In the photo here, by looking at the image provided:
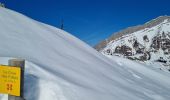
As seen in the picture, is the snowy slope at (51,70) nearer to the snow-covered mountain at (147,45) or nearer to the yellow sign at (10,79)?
the yellow sign at (10,79)

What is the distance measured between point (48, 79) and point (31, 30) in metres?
5.53

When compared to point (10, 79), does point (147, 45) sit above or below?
above

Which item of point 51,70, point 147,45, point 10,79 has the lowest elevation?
point 10,79

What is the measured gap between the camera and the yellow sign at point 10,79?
3.80 meters

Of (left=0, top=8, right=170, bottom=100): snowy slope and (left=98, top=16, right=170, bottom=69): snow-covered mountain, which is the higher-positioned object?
(left=98, top=16, right=170, bottom=69): snow-covered mountain

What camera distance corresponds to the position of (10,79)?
12.6 ft

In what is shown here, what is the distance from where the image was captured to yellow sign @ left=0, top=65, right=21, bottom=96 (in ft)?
12.5

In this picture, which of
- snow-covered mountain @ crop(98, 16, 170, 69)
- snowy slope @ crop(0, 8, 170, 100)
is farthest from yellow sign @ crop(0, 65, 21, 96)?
snow-covered mountain @ crop(98, 16, 170, 69)

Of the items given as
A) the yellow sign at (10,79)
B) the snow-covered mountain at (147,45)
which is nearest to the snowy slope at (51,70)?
the yellow sign at (10,79)

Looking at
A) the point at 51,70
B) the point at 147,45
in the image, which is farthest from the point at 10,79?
the point at 147,45

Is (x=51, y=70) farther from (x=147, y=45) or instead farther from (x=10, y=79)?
(x=147, y=45)

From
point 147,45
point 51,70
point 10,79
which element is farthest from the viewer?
point 147,45

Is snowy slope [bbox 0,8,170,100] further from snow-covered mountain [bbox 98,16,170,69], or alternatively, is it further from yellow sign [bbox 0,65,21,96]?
snow-covered mountain [bbox 98,16,170,69]

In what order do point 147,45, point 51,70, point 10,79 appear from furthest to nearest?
point 147,45
point 51,70
point 10,79
